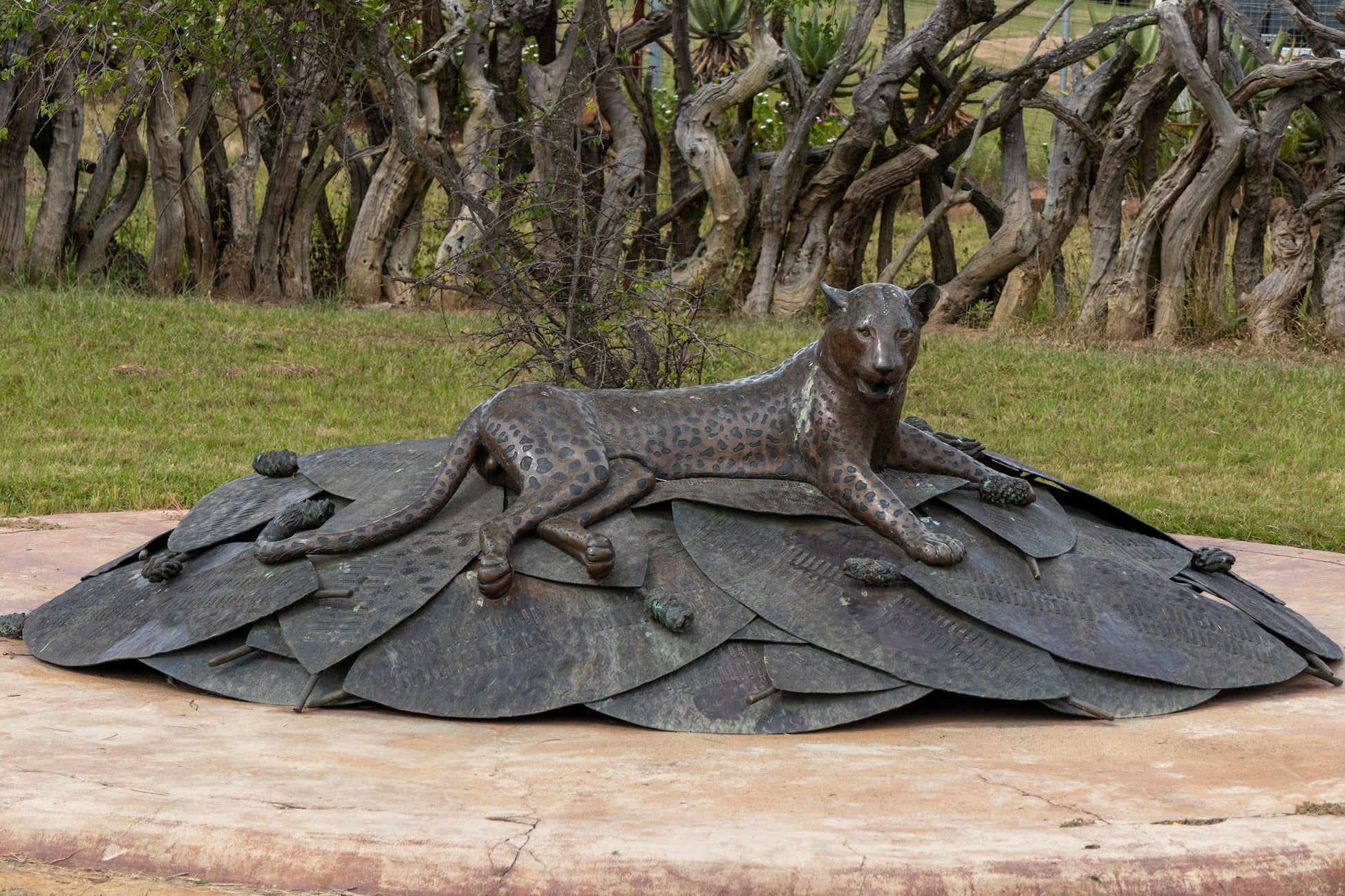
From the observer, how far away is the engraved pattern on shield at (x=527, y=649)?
3.85 m

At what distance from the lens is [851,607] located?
13.1ft

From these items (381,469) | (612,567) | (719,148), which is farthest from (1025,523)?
(719,148)

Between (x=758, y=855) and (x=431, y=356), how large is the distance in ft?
26.4

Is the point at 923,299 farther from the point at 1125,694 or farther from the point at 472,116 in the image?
the point at 472,116

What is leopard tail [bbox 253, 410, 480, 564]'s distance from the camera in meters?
4.25

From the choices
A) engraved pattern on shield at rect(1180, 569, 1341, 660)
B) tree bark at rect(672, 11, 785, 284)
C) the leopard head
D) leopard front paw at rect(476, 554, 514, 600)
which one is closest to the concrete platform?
engraved pattern on shield at rect(1180, 569, 1341, 660)

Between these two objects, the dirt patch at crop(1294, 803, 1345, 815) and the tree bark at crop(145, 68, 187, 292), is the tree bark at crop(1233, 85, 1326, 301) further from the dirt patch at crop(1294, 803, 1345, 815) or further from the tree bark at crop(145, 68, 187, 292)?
the dirt patch at crop(1294, 803, 1345, 815)

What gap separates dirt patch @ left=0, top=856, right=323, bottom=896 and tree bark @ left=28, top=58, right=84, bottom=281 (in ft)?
31.8

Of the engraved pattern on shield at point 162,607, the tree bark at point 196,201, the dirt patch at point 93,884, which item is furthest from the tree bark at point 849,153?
the dirt patch at point 93,884

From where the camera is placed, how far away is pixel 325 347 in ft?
34.8

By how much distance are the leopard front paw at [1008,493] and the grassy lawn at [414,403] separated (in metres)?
2.97

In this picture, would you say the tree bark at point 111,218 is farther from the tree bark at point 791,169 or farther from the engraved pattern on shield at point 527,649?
the engraved pattern on shield at point 527,649

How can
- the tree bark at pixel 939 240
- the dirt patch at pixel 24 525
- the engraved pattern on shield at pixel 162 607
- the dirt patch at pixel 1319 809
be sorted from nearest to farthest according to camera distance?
the dirt patch at pixel 1319 809 < the engraved pattern on shield at pixel 162 607 < the dirt patch at pixel 24 525 < the tree bark at pixel 939 240

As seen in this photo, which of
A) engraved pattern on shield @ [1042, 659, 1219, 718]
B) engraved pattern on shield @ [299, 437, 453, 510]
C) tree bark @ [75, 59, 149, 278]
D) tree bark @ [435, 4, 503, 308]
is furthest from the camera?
tree bark @ [75, 59, 149, 278]
